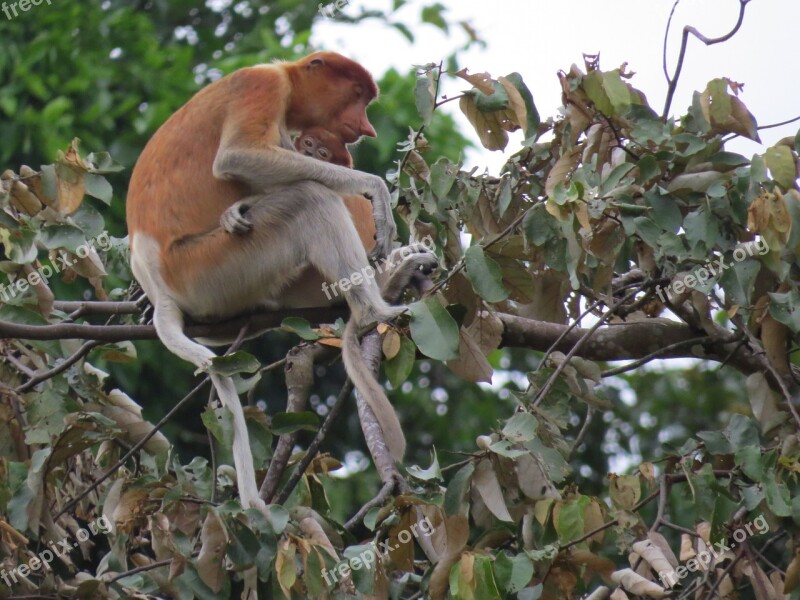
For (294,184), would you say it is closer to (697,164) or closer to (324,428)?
(324,428)

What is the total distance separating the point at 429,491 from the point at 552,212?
645mm

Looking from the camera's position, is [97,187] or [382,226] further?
[382,226]

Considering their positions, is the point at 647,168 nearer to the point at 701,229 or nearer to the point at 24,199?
the point at 701,229

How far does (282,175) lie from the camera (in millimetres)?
3312

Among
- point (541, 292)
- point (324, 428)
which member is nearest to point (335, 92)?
point (541, 292)

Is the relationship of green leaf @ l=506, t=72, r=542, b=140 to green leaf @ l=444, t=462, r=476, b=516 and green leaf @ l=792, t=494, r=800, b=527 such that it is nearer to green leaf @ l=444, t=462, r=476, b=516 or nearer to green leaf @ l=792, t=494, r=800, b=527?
green leaf @ l=444, t=462, r=476, b=516

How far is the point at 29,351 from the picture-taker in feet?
9.83

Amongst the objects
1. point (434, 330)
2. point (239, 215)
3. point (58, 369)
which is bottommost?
point (58, 369)

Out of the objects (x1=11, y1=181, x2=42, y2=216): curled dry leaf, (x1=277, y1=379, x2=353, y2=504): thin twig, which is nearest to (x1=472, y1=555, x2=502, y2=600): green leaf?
(x1=277, y1=379, x2=353, y2=504): thin twig

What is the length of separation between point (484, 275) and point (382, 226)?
90 cm

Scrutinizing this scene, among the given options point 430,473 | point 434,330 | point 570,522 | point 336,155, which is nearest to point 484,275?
point 434,330

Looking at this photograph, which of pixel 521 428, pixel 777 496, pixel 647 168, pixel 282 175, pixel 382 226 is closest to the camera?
pixel 777 496

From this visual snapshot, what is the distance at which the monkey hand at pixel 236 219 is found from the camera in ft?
10.6

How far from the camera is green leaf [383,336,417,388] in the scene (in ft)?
7.74
